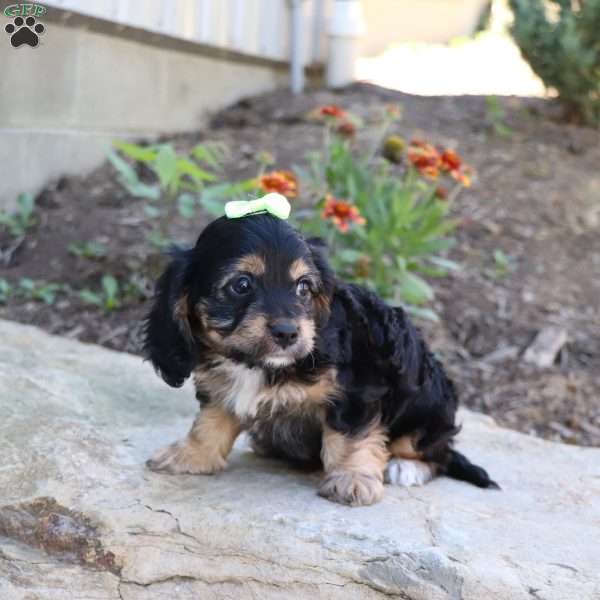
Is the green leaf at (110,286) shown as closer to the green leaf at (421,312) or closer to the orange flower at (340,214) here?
the orange flower at (340,214)

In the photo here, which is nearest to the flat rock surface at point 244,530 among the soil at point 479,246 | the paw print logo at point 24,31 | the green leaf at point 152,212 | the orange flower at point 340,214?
the orange flower at point 340,214

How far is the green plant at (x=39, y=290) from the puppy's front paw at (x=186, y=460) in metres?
2.48

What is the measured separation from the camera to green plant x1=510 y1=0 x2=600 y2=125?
8.10m

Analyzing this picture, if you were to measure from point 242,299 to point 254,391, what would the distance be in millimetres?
373

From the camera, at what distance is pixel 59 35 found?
6.37m

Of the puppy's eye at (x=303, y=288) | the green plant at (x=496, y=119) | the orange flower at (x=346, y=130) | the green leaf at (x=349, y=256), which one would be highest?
the green plant at (x=496, y=119)

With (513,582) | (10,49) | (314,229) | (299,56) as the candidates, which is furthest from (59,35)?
(513,582)

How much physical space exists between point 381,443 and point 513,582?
2.92 ft

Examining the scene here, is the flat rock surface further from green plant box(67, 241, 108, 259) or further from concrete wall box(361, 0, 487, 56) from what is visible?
concrete wall box(361, 0, 487, 56)

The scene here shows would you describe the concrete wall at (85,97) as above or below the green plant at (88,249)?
above

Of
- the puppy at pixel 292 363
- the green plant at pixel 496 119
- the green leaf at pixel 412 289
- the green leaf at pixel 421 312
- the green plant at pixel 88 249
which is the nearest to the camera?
the puppy at pixel 292 363

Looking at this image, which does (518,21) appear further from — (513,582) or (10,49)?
(513,582)

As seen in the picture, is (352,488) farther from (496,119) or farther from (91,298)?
(496,119)

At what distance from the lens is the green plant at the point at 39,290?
5844 mm
